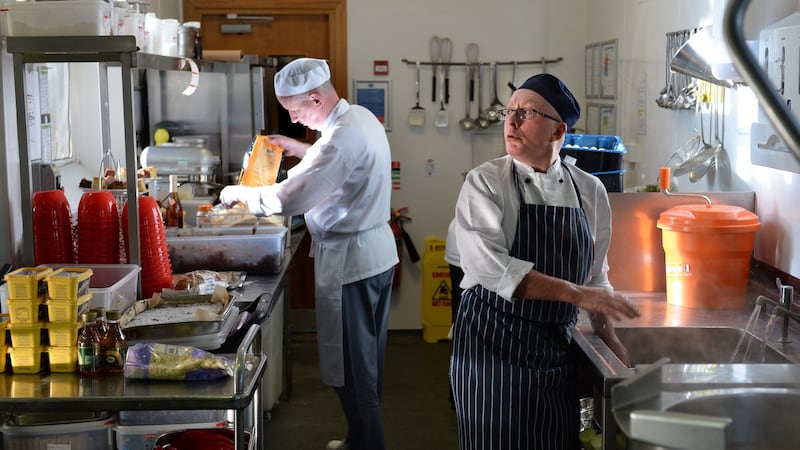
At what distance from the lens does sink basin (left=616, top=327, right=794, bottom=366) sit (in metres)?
2.91

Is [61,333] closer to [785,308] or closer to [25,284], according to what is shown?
[25,284]

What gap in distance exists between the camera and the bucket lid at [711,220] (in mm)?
3096

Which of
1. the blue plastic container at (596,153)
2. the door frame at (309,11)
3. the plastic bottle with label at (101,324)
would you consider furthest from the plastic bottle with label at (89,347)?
the door frame at (309,11)

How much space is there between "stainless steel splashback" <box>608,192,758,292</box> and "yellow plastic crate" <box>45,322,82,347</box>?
1841 millimetres

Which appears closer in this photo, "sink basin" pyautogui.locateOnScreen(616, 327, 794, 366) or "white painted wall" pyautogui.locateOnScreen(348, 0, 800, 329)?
"sink basin" pyautogui.locateOnScreen(616, 327, 794, 366)

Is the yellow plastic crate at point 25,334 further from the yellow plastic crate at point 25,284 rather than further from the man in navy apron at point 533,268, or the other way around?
the man in navy apron at point 533,268

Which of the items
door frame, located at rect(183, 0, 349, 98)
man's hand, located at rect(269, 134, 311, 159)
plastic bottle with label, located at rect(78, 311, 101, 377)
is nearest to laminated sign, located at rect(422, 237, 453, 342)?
door frame, located at rect(183, 0, 349, 98)

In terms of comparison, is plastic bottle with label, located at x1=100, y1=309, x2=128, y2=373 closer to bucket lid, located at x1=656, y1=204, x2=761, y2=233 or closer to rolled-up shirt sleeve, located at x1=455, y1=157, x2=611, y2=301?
rolled-up shirt sleeve, located at x1=455, y1=157, x2=611, y2=301

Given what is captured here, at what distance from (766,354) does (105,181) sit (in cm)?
236

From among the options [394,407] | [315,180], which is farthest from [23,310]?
[394,407]

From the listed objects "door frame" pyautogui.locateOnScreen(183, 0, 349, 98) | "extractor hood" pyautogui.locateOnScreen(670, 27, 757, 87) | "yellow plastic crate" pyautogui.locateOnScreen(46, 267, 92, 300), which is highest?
"door frame" pyautogui.locateOnScreen(183, 0, 349, 98)

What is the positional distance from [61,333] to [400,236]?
3.87m

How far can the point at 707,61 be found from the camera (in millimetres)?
3193

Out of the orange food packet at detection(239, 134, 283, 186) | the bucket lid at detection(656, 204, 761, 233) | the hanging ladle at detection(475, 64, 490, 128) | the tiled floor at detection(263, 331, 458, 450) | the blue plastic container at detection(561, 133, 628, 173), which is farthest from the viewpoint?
the hanging ladle at detection(475, 64, 490, 128)
